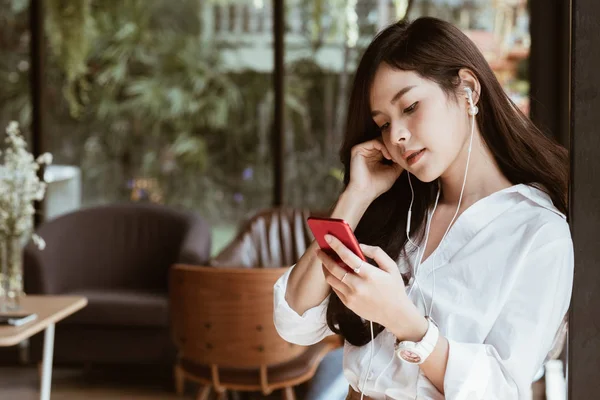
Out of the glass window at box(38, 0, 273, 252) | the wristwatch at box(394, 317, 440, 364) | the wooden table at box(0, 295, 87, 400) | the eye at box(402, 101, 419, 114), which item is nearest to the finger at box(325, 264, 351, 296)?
the wristwatch at box(394, 317, 440, 364)

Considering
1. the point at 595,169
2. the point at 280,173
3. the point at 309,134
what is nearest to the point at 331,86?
the point at 309,134

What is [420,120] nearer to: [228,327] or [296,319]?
[296,319]

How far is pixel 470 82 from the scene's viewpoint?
1.51 m

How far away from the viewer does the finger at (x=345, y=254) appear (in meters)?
1.29

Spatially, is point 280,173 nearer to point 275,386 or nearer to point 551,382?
point 275,386

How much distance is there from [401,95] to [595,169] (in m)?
0.43

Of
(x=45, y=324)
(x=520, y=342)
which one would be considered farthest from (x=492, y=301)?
(x=45, y=324)

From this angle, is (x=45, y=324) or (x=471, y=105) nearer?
(x=471, y=105)

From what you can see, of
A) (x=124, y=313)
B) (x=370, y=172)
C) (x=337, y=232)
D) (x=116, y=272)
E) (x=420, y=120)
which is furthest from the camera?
(x=116, y=272)

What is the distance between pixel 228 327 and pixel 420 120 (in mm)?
1963

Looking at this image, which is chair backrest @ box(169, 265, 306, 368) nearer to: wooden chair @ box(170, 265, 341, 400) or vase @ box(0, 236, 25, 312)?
wooden chair @ box(170, 265, 341, 400)

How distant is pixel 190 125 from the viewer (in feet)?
16.8

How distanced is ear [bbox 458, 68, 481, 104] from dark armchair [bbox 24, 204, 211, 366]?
295 centimetres

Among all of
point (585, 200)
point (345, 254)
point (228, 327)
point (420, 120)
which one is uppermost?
point (420, 120)
